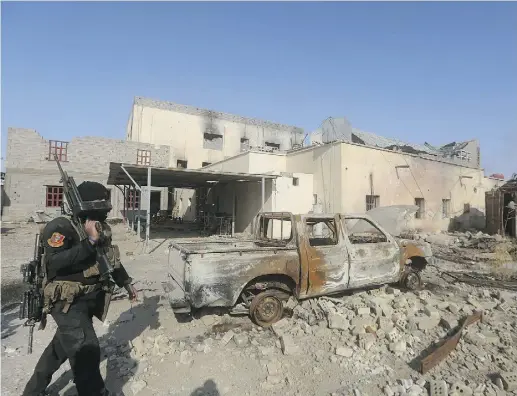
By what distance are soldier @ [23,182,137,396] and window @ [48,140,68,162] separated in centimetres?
1967

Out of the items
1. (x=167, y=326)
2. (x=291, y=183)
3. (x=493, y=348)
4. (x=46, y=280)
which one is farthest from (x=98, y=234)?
(x=291, y=183)

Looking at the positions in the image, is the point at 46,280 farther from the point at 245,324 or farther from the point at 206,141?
the point at 206,141

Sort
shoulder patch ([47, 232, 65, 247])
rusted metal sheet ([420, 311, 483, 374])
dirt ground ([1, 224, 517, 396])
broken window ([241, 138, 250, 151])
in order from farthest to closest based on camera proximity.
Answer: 1. broken window ([241, 138, 250, 151])
2. rusted metal sheet ([420, 311, 483, 374])
3. dirt ground ([1, 224, 517, 396])
4. shoulder patch ([47, 232, 65, 247])

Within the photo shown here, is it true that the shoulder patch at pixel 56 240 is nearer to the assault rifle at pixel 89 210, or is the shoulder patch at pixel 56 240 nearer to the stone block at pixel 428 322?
the assault rifle at pixel 89 210

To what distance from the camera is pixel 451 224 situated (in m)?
18.9

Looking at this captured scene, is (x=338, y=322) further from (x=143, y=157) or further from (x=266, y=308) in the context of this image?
(x=143, y=157)

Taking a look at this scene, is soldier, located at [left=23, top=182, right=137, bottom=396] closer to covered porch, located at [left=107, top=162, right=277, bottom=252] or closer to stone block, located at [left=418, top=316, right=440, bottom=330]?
stone block, located at [left=418, top=316, right=440, bottom=330]

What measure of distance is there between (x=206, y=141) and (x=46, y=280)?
2685 cm

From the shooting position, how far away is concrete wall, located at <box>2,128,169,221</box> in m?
17.7

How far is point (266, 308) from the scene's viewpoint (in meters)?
4.19

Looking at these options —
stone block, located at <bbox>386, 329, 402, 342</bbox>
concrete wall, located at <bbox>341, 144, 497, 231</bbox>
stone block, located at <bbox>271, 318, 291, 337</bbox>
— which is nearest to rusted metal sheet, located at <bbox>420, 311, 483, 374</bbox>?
stone block, located at <bbox>386, 329, 402, 342</bbox>

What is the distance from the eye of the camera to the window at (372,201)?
14.8 meters

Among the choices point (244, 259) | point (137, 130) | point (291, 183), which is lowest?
point (244, 259)

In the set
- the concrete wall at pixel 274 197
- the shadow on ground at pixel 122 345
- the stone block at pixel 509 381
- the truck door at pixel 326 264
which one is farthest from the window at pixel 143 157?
the stone block at pixel 509 381
